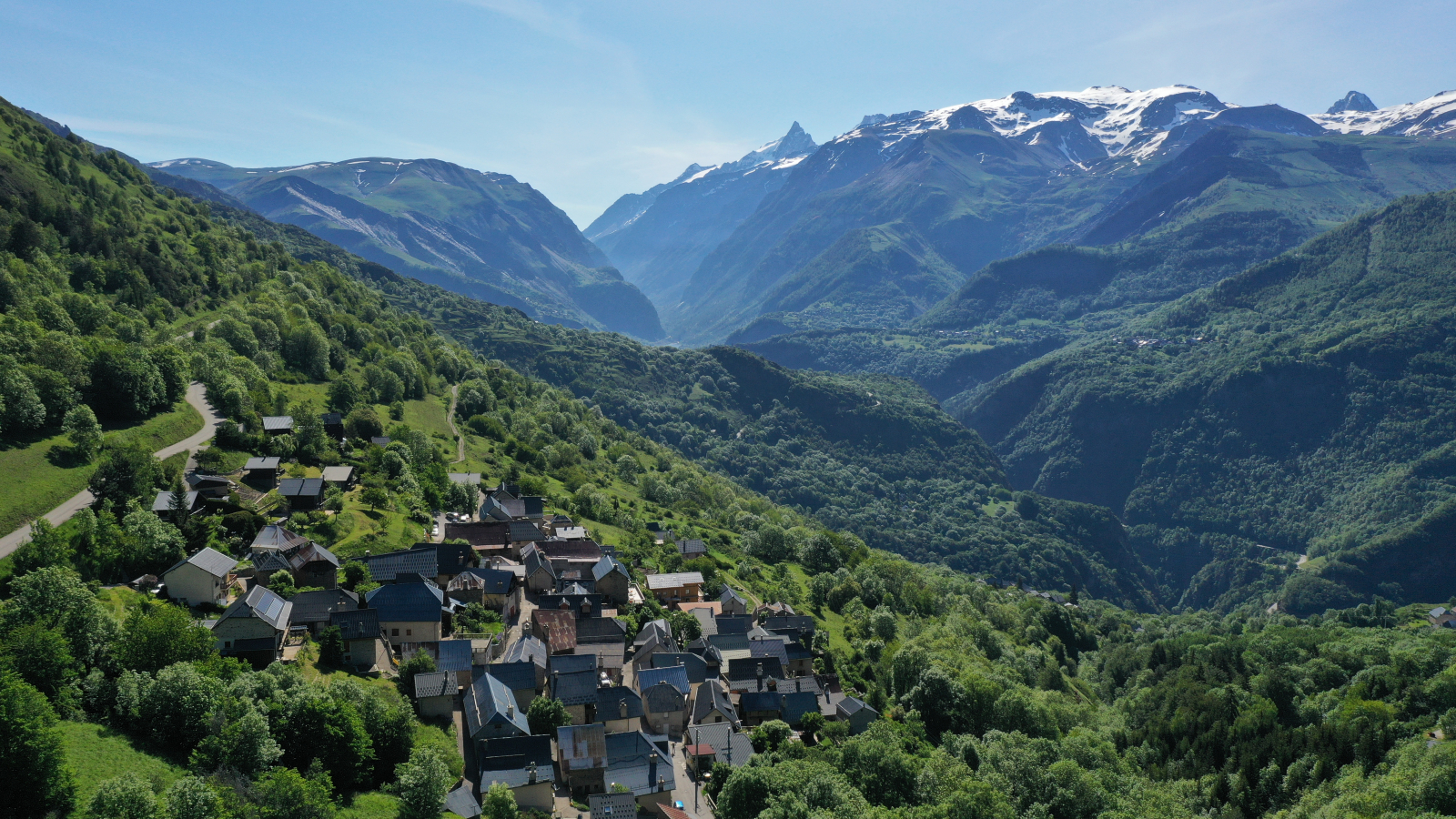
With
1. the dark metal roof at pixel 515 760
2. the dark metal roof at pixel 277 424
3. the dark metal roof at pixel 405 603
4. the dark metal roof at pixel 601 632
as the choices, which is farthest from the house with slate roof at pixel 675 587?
the dark metal roof at pixel 277 424

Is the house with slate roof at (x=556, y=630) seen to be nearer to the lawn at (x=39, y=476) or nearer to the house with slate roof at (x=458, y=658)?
the house with slate roof at (x=458, y=658)

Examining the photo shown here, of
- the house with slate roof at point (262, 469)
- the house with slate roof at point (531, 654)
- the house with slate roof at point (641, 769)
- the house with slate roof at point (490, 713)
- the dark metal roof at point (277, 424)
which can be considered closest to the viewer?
the house with slate roof at point (641, 769)

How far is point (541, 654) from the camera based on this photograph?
64.2m

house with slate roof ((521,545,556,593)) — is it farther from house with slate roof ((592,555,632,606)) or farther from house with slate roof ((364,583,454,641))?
house with slate roof ((364,583,454,641))

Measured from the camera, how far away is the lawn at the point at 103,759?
1513 inches

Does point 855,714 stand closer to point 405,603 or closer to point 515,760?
point 515,760

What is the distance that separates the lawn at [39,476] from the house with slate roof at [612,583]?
41.6 meters

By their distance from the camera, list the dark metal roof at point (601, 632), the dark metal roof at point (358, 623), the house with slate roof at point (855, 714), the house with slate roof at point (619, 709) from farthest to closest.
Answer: the dark metal roof at point (601, 632)
the house with slate roof at point (855, 714)
the house with slate roof at point (619, 709)
the dark metal roof at point (358, 623)

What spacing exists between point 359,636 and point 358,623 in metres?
0.86

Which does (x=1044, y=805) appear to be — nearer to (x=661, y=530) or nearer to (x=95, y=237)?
(x=661, y=530)

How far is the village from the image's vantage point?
52.7 m

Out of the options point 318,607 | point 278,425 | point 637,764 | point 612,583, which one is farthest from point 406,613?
point 278,425

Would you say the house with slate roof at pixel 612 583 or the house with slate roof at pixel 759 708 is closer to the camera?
the house with slate roof at pixel 759 708

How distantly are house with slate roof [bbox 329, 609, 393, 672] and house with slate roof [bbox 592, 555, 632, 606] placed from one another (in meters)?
25.6
